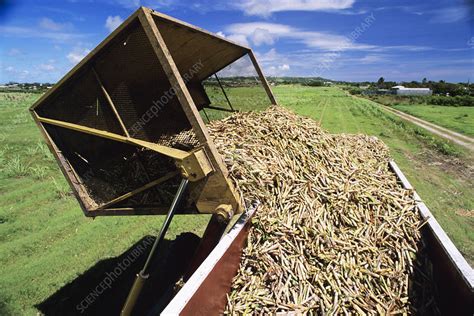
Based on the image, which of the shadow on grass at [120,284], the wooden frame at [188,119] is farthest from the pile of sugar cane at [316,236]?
the shadow on grass at [120,284]

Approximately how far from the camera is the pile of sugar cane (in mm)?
2625

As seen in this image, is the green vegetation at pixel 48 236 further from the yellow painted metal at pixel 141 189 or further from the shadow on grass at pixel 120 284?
the yellow painted metal at pixel 141 189

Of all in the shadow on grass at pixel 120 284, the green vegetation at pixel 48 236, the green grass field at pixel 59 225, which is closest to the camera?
the shadow on grass at pixel 120 284

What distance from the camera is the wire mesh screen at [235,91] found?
5.20 metres

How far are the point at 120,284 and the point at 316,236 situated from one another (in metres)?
3.53

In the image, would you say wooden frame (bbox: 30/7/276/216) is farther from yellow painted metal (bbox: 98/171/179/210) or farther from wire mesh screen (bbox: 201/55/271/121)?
wire mesh screen (bbox: 201/55/271/121)

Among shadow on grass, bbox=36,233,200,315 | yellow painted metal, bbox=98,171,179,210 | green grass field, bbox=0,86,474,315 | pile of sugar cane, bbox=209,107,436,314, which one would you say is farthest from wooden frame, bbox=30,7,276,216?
green grass field, bbox=0,86,474,315

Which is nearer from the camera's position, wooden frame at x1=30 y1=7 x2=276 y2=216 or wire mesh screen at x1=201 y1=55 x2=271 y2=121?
wooden frame at x1=30 y1=7 x2=276 y2=216

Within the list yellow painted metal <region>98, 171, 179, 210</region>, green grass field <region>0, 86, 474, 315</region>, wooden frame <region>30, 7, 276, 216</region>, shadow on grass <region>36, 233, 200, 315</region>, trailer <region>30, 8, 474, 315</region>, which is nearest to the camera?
trailer <region>30, 8, 474, 315</region>

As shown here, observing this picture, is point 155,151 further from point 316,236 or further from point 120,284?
point 120,284

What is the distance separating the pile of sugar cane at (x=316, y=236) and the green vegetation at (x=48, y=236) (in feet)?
11.9

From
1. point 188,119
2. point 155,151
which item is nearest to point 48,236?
point 155,151

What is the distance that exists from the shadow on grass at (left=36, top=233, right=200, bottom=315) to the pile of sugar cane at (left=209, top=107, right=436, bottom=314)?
54.7 inches

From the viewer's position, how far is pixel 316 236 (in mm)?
2850
